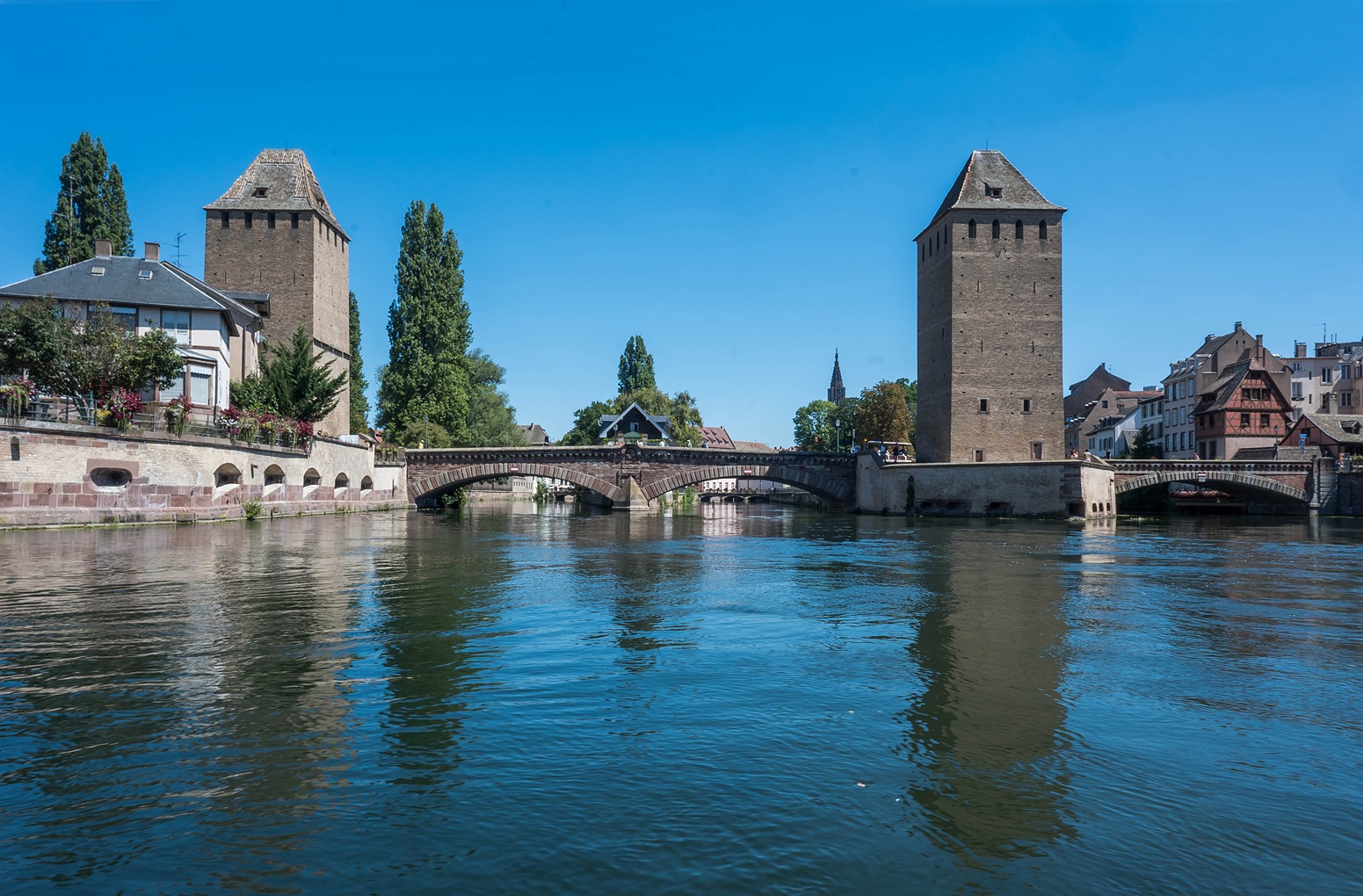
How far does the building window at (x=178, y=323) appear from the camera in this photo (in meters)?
39.2

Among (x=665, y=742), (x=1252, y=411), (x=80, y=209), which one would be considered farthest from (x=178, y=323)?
(x=1252, y=411)

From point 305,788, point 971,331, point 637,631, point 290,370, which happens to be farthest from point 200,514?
point 971,331

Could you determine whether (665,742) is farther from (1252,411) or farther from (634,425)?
(634,425)

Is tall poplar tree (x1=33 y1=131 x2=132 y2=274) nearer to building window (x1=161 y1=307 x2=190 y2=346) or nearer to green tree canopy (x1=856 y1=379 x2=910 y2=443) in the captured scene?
building window (x1=161 y1=307 x2=190 y2=346)

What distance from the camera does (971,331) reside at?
5662 centimetres

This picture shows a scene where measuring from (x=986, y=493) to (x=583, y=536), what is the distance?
27.9 meters

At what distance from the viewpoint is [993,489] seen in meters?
50.3

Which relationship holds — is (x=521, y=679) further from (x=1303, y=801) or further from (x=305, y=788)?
(x=1303, y=801)

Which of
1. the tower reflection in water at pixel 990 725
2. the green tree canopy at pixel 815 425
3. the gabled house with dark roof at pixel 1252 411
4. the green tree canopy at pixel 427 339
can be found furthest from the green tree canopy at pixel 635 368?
the tower reflection in water at pixel 990 725

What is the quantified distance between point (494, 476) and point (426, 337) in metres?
12.0

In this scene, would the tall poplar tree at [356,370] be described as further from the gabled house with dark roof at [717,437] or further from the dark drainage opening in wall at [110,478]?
the gabled house with dark roof at [717,437]

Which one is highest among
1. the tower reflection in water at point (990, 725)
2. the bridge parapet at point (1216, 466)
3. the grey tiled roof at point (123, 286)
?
the grey tiled roof at point (123, 286)

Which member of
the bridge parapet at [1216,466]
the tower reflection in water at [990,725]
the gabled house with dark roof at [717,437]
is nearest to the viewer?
the tower reflection in water at [990,725]

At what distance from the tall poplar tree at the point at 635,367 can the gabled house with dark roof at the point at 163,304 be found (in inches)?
2294
